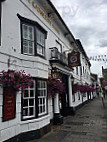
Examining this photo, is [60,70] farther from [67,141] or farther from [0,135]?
[0,135]

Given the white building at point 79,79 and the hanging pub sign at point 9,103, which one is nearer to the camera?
the hanging pub sign at point 9,103

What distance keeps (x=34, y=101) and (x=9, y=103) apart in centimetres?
142

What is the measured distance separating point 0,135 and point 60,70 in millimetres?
5884

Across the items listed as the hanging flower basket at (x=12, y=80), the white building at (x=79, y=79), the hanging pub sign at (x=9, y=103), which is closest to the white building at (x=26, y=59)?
the hanging pub sign at (x=9, y=103)

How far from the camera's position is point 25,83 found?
205 inches

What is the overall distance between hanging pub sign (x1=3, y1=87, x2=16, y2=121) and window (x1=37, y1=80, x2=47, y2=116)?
1572 mm

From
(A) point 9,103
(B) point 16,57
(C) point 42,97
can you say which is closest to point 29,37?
(B) point 16,57

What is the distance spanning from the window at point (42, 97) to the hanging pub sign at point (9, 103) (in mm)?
1572

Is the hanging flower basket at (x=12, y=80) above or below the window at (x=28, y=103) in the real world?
above

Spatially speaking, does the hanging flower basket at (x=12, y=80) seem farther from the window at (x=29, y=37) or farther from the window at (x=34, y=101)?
the window at (x=29, y=37)

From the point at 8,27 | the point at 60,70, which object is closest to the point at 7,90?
the point at 8,27

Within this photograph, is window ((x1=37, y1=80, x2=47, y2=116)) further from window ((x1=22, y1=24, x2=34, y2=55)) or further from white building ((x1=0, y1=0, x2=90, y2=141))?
window ((x1=22, y1=24, x2=34, y2=55))

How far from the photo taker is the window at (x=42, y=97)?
6.69m

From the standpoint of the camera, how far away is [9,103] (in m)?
5.13
